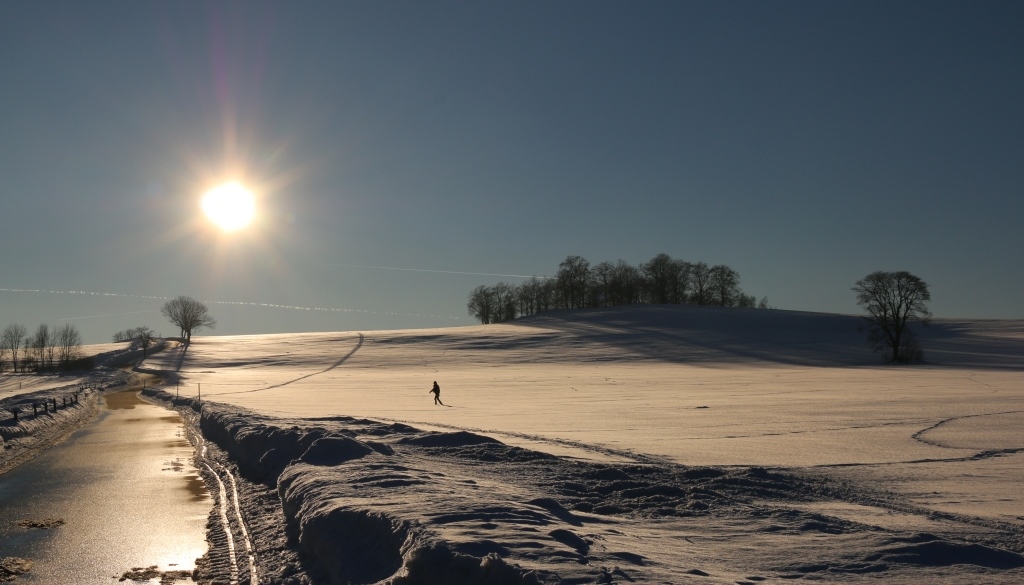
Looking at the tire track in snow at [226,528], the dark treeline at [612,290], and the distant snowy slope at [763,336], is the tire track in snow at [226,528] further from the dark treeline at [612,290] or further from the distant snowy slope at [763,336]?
the dark treeline at [612,290]

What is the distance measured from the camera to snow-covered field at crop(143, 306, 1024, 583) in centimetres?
720

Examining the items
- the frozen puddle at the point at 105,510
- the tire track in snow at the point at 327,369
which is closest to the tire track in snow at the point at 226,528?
the frozen puddle at the point at 105,510

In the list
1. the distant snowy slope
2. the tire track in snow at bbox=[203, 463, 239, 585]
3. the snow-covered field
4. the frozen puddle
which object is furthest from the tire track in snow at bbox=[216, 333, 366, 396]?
the tire track in snow at bbox=[203, 463, 239, 585]

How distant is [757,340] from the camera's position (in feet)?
252

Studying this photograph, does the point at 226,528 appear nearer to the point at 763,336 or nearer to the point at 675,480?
the point at 675,480

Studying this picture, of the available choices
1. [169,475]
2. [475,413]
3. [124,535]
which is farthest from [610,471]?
[475,413]

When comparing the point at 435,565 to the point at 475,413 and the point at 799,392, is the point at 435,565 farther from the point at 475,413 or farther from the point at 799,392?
the point at 799,392

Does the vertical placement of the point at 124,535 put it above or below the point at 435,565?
below

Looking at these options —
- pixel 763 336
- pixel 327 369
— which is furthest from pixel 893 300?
pixel 327 369

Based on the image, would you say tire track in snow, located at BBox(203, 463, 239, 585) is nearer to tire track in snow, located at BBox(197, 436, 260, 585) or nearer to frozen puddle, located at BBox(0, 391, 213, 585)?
tire track in snow, located at BBox(197, 436, 260, 585)

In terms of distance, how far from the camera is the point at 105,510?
11516 mm

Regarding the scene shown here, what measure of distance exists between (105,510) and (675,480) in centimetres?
863

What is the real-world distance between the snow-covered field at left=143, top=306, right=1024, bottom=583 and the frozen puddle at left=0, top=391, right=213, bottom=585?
1517 mm

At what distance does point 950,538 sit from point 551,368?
50.6m
